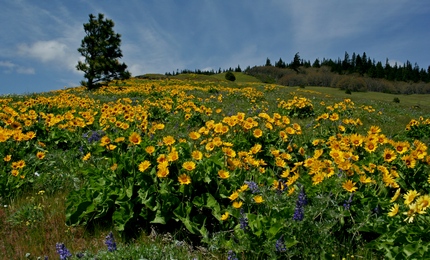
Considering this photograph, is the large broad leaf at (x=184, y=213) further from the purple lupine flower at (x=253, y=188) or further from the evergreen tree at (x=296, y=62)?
the evergreen tree at (x=296, y=62)

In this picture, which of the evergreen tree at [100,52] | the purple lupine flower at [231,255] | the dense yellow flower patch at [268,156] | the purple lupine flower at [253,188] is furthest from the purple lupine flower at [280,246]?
the evergreen tree at [100,52]

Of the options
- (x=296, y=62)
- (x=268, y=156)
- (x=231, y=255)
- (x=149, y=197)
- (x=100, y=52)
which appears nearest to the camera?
(x=231, y=255)

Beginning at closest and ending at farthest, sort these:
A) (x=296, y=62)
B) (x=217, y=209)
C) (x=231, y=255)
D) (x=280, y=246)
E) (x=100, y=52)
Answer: (x=280, y=246)
(x=231, y=255)
(x=217, y=209)
(x=100, y=52)
(x=296, y=62)

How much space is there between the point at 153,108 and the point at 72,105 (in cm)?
271

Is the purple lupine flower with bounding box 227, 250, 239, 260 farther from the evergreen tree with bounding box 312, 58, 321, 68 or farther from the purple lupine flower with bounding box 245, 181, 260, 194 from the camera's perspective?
the evergreen tree with bounding box 312, 58, 321, 68

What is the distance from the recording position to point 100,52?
1240 inches

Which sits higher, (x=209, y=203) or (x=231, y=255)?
(x=209, y=203)

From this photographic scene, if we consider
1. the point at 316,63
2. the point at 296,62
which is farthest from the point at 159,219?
the point at 316,63

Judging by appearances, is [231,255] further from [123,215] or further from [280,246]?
[123,215]

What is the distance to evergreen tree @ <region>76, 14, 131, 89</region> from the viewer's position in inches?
1179

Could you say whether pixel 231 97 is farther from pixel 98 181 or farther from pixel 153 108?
pixel 98 181

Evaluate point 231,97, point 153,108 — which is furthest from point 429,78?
point 153,108

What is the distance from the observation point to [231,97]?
60.2 feet

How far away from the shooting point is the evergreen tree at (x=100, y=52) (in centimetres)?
2995
